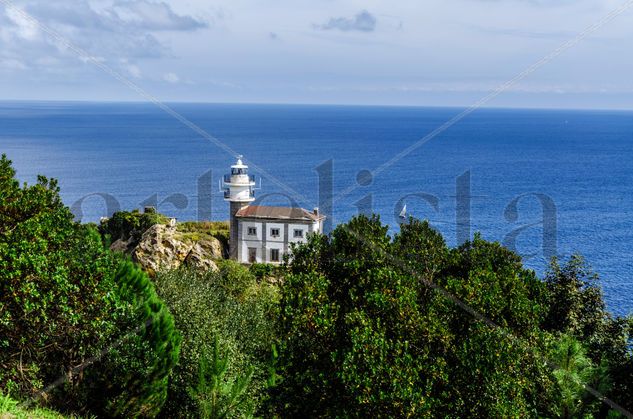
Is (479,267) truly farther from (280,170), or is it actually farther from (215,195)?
(280,170)

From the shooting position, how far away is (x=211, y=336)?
24.1m

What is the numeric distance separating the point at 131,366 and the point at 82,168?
139993 mm

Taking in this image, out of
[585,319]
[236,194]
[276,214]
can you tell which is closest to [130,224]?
[236,194]

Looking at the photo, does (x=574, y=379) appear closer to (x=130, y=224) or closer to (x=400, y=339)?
(x=400, y=339)

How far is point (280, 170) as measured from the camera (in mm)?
154875

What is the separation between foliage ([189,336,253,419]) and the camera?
21.0 meters

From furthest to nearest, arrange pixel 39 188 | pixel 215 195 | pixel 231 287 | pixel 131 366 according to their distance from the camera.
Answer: pixel 215 195 < pixel 231 287 < pixel 39 188 < pixel 131 366

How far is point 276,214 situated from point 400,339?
42.0 meters

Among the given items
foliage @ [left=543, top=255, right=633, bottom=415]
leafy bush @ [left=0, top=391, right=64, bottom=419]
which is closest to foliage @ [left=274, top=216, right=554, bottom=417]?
leafy bush @ [left=0, top=391, right=64, bottom=419]

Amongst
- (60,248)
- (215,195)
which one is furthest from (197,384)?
(215,195)

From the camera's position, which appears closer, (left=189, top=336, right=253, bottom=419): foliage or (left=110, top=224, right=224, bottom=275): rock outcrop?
(left=189, top=336, right=253, bottom=419): foliage

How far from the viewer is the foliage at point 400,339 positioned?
16391 millimetres

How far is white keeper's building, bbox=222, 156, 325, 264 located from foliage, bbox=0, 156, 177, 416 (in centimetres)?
3495

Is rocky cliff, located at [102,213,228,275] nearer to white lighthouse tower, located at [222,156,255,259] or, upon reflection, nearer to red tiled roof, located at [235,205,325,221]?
→ white lighthouse tower, located at [222,156,255,259]
